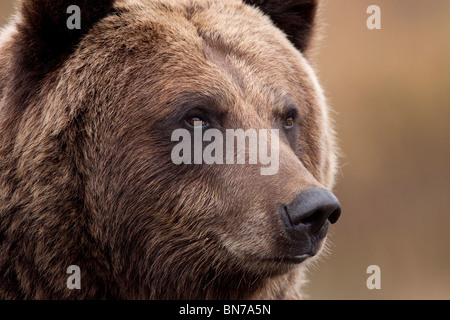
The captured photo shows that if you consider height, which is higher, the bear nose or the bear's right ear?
the bear's right ear

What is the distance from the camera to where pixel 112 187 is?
5.00 metres

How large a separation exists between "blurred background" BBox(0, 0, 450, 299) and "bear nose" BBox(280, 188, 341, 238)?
8563mm

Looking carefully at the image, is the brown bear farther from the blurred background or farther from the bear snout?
the blurred background

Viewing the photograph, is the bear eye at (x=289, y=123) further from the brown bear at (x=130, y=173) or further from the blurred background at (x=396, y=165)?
the blurred background at (x=396, y=165)

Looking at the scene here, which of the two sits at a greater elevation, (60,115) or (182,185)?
(60,115)

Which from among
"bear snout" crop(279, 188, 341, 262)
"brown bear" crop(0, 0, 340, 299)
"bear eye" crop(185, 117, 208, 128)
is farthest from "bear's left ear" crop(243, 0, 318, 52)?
"bear snout" crop(279, 188, 341, 262)

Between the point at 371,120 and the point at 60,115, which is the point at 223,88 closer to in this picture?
the point at 60,115

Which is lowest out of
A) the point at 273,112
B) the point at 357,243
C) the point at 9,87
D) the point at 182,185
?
the point at 357,243

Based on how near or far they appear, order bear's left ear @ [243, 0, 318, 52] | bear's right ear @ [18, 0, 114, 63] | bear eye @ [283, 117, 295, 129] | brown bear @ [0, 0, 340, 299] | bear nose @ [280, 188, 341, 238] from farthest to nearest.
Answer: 1. bear's left ear @ [243, 0, 318, 52]
2. bear eye @ [283, 117, 295, 129]
3. bear's right ear @ [18, 0, 114, 63]
4. brown bear @ [0, 0, 340, 299]
5. bear nose @ [280, 188, 341, 238]

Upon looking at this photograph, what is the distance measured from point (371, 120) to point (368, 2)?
2240 mm

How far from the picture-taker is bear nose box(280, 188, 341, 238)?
4492 mm

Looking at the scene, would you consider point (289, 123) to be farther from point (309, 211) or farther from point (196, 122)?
point (309, 211)

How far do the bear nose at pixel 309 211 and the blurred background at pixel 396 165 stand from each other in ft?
28.1
